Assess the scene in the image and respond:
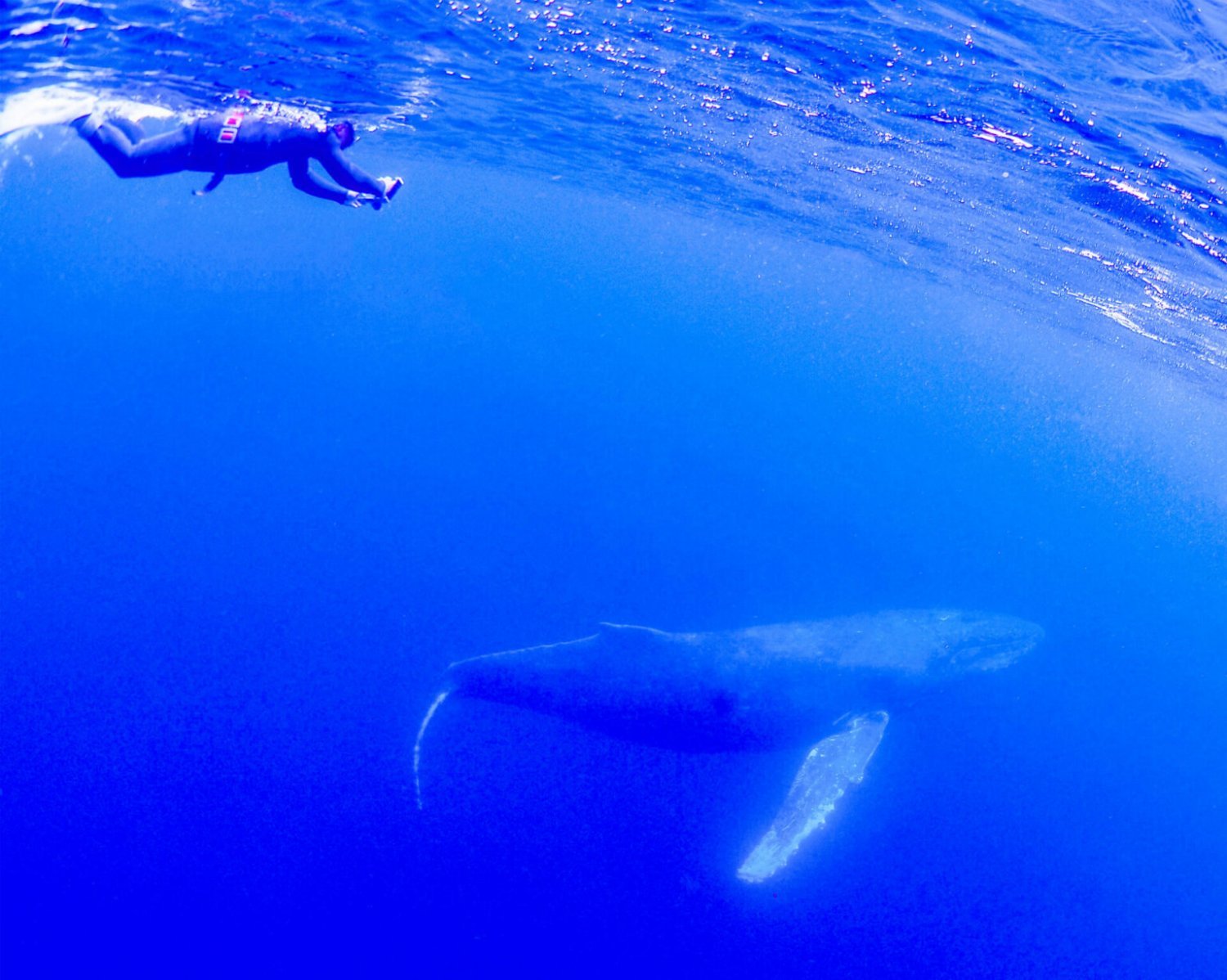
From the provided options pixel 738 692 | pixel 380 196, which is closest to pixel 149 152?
pixel 380 196

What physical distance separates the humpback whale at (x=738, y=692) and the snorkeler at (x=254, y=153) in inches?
260

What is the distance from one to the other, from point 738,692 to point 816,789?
1601 millimetres

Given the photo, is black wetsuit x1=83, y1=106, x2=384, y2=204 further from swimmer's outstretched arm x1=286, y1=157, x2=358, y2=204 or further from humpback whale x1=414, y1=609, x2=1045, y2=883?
humpback whale x1=414, y1=609, x2=1045, y2=883

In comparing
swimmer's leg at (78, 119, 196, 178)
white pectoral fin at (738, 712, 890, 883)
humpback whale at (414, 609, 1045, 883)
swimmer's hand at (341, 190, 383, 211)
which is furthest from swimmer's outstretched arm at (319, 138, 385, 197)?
white pectoral fin at (738, 712, 890, 883)

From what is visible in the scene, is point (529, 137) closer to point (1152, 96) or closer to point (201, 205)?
point (1152, 96)

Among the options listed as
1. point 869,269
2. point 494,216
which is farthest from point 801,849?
point 494,216

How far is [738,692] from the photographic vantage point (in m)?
10.6

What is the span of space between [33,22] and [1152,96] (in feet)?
54.7

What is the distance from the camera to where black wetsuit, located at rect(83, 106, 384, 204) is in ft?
38.0

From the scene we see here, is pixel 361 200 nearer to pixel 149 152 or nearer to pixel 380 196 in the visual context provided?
pixel 380 196

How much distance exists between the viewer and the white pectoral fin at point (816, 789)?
10078 mm

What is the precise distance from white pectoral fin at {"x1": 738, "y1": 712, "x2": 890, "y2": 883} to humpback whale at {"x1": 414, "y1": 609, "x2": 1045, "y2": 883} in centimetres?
1

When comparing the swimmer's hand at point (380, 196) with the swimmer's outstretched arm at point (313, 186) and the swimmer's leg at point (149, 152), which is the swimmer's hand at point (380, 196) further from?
the swimmer's leg at point (149, 152)

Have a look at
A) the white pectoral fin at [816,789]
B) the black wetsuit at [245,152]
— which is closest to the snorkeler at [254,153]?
the black wetsuit at [245,152]
